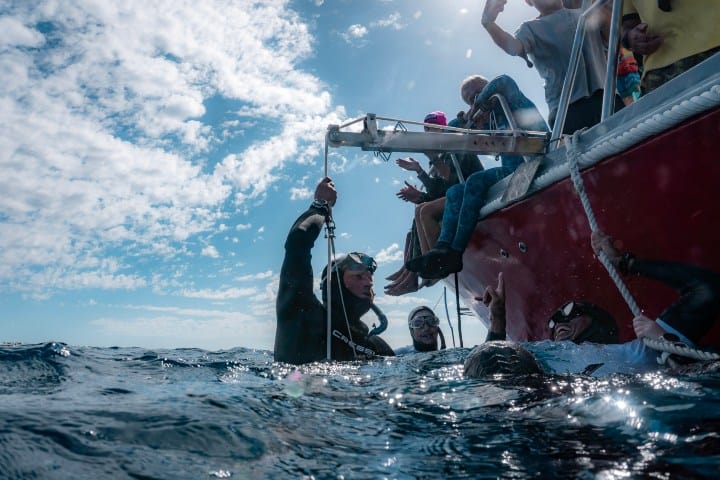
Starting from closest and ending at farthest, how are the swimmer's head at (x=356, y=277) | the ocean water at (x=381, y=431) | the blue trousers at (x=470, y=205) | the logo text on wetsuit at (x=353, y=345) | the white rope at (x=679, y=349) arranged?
the ocean water at (x=381, y=431) < the white rope at (x=679, y=349) < the blue trousers at (x=470, y=205) < the logo text on wetsuit at (x=353, y=345) < the swimmer's head at (x=356, y=277)

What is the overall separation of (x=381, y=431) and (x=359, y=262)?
313cm

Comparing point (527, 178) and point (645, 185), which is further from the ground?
point (527, 178)

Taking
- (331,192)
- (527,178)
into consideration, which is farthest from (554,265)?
(331,192)

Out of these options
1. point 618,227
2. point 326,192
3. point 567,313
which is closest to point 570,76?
point 618,227

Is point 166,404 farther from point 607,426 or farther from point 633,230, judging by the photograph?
point 633,230

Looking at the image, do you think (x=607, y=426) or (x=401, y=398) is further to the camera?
(x=401, y=398)

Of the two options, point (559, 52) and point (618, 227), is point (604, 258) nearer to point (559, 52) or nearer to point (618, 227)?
point (618, 227)

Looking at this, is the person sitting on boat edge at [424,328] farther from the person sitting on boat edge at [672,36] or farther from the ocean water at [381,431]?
the person sitting on boat edge at [672,36]

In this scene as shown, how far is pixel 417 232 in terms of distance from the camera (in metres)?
5.57

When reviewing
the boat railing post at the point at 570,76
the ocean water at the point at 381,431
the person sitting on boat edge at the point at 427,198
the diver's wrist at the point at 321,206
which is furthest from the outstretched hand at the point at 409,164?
the ocean water at the point at 381,431

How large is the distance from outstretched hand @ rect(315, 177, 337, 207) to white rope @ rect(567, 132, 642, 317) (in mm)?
2321

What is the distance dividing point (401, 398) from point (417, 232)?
2.94 metres

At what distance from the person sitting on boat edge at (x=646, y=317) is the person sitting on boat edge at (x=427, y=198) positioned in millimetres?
1773

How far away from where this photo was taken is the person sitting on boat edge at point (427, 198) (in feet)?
17.7
